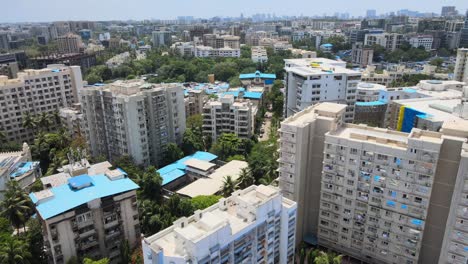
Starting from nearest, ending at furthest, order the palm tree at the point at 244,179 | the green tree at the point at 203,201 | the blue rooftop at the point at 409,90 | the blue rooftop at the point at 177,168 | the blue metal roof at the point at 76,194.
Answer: the blue metal roof at the point at 76,194 < the green tree at the point at 203,201 < the palm tree at the point at 244,179 < the blue rooftop at the point at 177,168 < the blue rooftop at the point at 409,90

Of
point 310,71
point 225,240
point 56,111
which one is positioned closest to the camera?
point 225,240

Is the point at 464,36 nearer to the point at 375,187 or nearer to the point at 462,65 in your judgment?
the point at 462,65

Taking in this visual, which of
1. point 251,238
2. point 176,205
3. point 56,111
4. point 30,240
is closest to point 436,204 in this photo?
point 251,238

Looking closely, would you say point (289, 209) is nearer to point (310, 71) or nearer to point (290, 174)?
point (290, 174)

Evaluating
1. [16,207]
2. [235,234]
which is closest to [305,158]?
[235,234]

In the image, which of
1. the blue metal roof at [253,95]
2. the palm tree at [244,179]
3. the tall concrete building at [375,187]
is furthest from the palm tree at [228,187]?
the blue metal roof at [253,95]

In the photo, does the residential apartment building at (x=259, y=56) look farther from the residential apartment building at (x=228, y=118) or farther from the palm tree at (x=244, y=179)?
the palm tree at (x=244, y=179)

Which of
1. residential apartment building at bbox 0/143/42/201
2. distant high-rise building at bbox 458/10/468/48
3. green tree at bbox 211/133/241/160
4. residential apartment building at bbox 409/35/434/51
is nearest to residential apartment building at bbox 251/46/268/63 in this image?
residential apartment building at bbox 409/35/434/51
